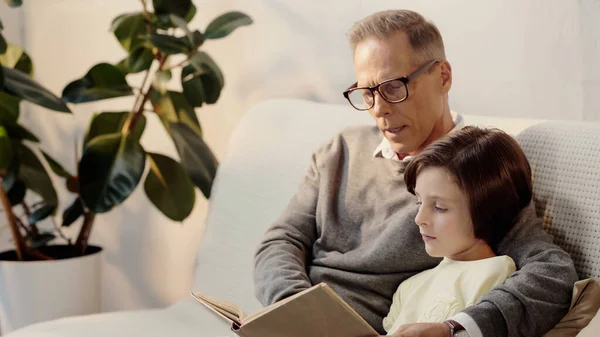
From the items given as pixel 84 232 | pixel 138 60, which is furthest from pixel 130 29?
pixel 84 232

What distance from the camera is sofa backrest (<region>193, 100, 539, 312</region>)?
1.99 m

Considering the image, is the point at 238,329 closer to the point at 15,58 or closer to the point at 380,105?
the point at 380,105

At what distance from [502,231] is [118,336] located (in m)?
0.92

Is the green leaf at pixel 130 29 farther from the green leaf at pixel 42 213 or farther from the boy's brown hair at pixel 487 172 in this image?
the boy's brown hair at pixel 487 172

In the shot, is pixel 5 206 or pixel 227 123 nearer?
pixel 5 206

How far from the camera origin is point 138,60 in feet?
8.04

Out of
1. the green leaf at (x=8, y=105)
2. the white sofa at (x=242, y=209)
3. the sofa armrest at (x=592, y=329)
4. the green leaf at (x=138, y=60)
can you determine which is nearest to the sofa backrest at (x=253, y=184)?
the white sofa at (x=242, y=209)

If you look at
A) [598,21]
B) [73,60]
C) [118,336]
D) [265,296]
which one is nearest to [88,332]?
[118,336]

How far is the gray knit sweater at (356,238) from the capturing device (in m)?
1.38

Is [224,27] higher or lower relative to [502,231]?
higher

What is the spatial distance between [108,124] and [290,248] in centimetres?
99

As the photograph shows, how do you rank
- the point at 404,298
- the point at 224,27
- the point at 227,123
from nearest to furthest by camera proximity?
the point at 404,298 → the point at 224,27 → the point at 227,123

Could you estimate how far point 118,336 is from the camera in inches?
72.9

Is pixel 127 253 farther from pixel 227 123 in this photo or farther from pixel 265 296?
pixel 265 296
